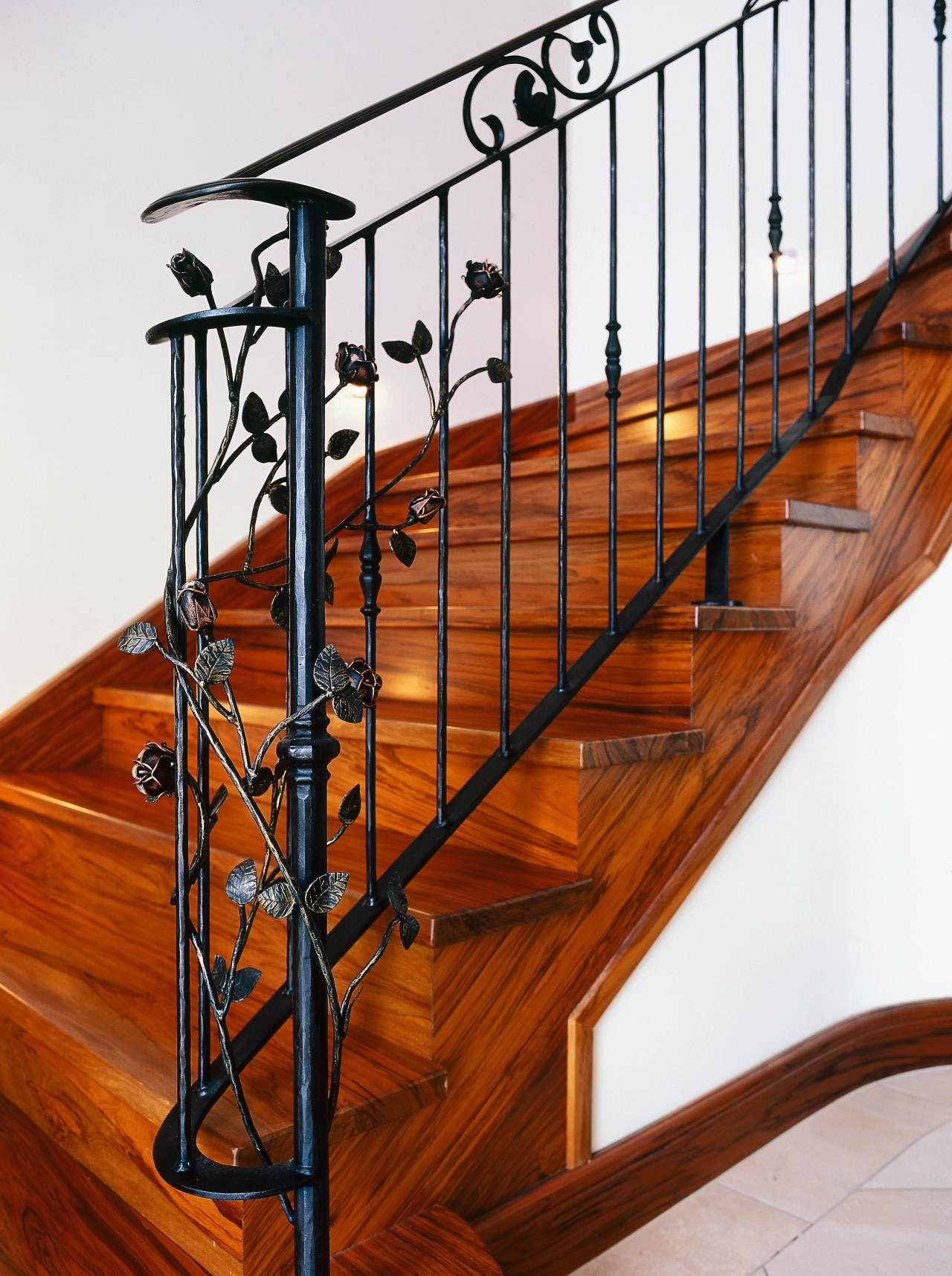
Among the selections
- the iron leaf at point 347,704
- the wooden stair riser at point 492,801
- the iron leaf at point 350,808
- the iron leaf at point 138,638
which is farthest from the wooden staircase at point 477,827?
the iron leaf at point 138,638

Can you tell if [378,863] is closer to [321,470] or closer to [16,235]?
[321,470]

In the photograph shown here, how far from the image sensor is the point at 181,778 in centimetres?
83

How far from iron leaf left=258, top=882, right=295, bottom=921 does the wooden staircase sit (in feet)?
0.80

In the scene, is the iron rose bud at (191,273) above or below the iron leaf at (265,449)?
above

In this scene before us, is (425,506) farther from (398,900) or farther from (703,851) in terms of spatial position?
(703,851)

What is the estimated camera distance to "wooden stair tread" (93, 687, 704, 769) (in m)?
1.25

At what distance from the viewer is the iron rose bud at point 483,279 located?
A: 1004mm

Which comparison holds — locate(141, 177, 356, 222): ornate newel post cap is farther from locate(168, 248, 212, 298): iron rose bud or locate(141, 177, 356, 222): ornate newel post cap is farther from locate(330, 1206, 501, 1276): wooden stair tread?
locate(330, 1206, 501, 1276): wooden stair tread

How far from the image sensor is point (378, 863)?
1237 millimetres

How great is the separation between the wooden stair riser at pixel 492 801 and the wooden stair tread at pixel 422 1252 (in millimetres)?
418

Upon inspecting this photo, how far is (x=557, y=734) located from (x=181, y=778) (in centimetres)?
60

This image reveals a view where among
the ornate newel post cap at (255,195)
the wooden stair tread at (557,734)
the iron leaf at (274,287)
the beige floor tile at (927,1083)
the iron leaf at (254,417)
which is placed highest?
the ornate newel post cap at (255,195)

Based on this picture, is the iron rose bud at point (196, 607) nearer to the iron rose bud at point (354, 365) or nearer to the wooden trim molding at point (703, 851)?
the iron rose bud at point (354, 365)

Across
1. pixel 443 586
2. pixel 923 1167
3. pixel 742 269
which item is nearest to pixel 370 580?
pixel 443 586
